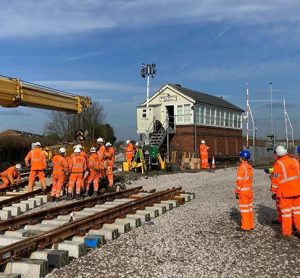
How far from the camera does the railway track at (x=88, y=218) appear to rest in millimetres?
6418

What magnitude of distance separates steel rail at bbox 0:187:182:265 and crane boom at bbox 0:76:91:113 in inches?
232

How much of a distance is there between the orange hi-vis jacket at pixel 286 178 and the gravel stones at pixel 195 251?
0.86 m

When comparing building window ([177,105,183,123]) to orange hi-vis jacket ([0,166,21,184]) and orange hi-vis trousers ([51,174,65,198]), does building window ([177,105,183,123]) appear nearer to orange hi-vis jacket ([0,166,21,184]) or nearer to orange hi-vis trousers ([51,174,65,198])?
orange hi-vis jacket ([0,166,21,184])

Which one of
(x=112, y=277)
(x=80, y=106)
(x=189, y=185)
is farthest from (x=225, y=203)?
(x=80, y=106)

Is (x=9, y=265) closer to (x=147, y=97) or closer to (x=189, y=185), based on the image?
(x=189, y=185)

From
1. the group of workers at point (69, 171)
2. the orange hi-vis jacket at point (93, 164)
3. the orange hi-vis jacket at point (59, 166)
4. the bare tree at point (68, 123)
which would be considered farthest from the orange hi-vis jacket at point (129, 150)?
the bare tree at point (68, 123)

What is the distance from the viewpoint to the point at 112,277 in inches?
230

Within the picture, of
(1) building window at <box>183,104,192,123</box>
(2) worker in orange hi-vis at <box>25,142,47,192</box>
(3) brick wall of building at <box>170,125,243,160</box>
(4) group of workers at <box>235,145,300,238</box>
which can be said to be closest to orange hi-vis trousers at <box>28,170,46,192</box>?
(2) worker in orange hi-vis at <box>25,142,47,192</box>

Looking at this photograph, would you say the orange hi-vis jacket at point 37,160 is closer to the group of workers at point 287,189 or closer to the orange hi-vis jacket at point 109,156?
the orange hi-vis jacket at point 109,156

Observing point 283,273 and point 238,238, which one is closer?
point 283,273

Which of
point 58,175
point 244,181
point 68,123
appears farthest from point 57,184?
point 68,123

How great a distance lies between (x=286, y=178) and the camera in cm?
796

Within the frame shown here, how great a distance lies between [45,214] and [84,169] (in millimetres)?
3910

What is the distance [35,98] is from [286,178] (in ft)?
33.6
